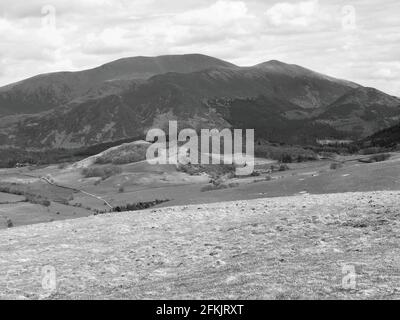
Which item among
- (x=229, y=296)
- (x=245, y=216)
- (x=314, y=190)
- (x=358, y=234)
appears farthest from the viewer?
(x=314, y=190)

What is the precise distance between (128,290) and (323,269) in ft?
23.7

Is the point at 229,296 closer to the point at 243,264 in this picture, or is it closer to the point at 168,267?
the point at 243,264

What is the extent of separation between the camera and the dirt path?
2028cm

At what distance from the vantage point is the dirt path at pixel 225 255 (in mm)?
20281

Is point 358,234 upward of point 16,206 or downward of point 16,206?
upward

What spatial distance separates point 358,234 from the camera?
2805 centimetres

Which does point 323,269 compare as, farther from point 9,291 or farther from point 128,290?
point 9,291

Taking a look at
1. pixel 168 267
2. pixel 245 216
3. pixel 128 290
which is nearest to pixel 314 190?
pixel 245 216

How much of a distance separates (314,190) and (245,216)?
2997 cm

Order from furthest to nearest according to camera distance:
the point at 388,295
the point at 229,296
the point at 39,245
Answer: the point at 39,245 → the point at 229,296 → the point at 388,295

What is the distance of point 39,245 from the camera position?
35188 millimetres

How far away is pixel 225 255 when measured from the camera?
27.3m
